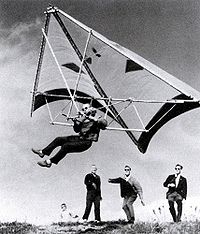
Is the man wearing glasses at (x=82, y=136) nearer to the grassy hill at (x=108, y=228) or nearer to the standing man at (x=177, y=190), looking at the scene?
the grassy hill at (x=108, y=228)

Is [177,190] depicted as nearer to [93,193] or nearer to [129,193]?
[129,193]

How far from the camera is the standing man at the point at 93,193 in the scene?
11984 mm

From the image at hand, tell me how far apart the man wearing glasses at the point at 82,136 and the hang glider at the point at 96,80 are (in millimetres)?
922

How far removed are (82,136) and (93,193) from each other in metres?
1.91

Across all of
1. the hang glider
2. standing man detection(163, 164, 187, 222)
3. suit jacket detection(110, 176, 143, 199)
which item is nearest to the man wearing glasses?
the hang glider

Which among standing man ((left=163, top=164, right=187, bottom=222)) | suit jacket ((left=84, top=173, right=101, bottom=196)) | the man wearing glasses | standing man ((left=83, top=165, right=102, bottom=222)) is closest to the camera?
the man wearing glasses

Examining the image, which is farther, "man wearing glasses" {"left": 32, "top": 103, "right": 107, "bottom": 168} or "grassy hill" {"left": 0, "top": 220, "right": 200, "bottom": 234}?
"man wearing glasses" {"left": 32, "top": 103, "right": 107, "bottom": 168}

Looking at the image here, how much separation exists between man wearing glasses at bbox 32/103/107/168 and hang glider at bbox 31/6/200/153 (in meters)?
0.92

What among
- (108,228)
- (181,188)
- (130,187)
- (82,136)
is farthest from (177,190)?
(82,136)

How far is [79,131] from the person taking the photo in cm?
1089

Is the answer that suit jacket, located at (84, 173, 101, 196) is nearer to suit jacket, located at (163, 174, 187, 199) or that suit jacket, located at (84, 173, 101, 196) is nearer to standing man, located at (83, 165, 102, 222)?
standing man, located at (83, 165, 102, 222)

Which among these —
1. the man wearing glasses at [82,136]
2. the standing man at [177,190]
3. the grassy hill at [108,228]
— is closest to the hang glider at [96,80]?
the man wearing glasses at [82,136]

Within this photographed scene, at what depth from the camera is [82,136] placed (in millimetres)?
10805

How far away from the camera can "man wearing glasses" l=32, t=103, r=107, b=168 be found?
10.7 metres
